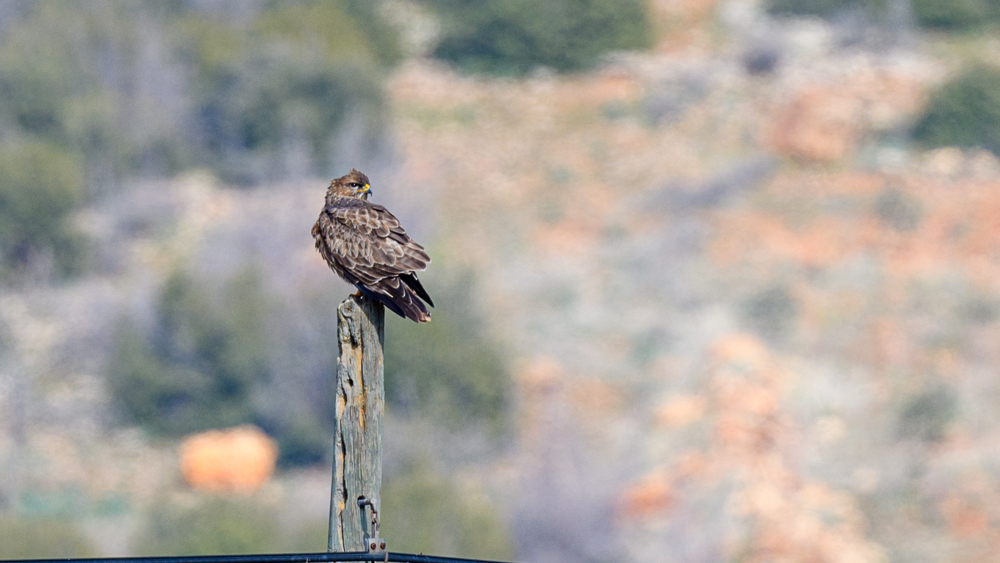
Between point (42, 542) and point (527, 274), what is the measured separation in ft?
45.3

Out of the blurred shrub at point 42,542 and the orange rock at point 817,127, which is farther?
the orange rock at point 817,127

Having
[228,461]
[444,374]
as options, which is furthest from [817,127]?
[228,461]

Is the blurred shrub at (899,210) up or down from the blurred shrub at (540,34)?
down

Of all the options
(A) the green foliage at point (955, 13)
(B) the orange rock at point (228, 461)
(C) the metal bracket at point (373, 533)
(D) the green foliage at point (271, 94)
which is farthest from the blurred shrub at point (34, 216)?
(C) the metal bracket at point (373, 533)

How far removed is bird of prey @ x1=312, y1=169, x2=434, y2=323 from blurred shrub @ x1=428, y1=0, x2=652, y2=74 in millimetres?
35212

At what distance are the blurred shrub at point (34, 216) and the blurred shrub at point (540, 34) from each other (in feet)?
48.5

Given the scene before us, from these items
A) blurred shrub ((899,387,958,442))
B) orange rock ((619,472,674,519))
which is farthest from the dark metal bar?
blurred shrub ((899,387,958,442))

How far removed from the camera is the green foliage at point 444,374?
2598 cm

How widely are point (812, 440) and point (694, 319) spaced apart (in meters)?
5.36

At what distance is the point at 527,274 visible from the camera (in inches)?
1235

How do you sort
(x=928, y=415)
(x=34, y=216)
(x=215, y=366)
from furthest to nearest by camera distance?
(x=34, y=216) → (x=215, y=366) → (x=928, y=415)

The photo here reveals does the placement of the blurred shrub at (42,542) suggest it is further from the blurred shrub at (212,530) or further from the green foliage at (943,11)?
the green foliage at (943,11)

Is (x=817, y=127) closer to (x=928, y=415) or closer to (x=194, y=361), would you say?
(x=928, y=415)

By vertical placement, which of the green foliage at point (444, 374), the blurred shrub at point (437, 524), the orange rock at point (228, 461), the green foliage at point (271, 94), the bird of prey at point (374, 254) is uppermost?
the green foliage at point (271, 94)
